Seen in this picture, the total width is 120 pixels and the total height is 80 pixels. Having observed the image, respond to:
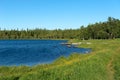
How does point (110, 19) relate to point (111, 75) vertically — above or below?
above

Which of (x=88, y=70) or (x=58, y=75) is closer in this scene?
(x=58, y=75)

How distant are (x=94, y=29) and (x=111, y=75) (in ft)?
547

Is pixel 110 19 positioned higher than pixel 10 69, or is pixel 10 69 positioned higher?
pixel 110 19

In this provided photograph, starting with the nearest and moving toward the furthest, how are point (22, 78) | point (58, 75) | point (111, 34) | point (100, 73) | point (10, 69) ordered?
point (22, 78) → point (58, 75) → point (100, 73) → point (10, 69) → point (111, 34)

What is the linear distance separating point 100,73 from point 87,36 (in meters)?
171

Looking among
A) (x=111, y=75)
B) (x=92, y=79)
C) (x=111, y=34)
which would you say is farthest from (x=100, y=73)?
(x=111, y=34)

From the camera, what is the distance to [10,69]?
31438 mm

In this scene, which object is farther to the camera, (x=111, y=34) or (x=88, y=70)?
(x=111, y=34)

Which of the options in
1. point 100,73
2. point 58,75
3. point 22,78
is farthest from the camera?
point 100,73

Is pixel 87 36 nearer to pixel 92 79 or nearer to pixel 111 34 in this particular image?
pixel 111 34

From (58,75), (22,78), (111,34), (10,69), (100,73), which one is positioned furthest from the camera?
(111,34)

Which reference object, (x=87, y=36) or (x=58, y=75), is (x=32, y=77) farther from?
(x=87, y=36)

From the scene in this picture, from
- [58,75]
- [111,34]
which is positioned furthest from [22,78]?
[111,34]

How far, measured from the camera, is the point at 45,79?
20.6m
